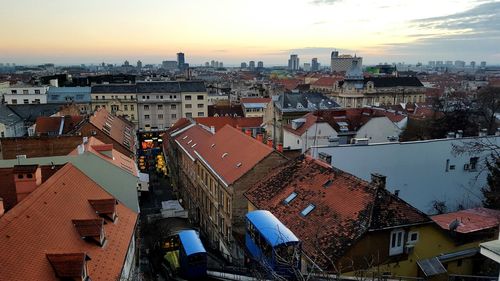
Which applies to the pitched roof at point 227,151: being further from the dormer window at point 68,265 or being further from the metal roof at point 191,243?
→ the dormer window at point 68,265

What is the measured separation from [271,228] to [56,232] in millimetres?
9789

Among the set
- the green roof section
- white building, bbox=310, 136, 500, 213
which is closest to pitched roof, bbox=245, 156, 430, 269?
white building, bbox=310, 136, 500, 213

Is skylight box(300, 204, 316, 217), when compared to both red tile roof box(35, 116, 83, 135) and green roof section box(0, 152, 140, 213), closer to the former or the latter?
green roof section box(0, 152, 140, 213)

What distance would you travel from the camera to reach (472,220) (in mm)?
23469

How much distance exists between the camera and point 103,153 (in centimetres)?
2938

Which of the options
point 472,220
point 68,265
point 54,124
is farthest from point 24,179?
point 54,124

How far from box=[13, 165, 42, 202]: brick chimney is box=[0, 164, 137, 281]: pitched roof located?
113cm

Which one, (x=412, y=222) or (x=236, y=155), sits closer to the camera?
(x=412, y=222)

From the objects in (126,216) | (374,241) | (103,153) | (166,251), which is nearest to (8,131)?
(103,153)

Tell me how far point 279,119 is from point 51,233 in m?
44.0

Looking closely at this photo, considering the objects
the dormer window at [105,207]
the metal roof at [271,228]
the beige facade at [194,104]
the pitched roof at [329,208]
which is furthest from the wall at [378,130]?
the beige facade at [194,104]

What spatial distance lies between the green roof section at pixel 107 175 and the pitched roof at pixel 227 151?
6942 millimetres

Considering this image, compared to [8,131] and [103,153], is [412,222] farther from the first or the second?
[8,131]

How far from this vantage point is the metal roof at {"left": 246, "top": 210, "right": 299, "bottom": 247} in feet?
61.6
